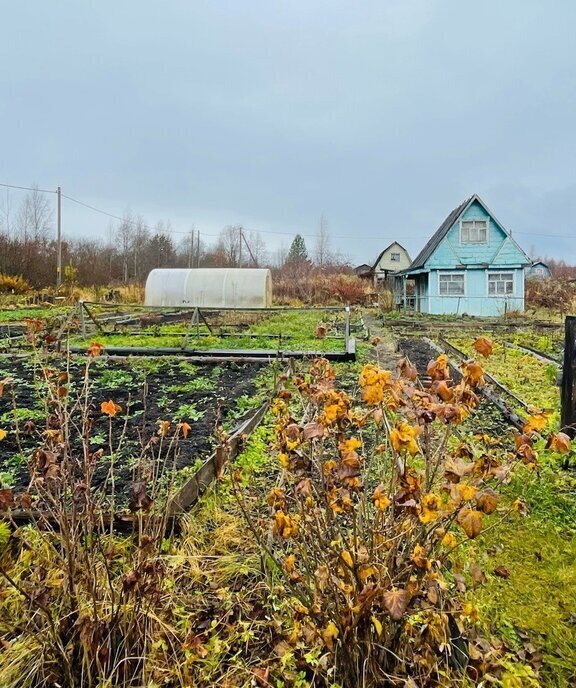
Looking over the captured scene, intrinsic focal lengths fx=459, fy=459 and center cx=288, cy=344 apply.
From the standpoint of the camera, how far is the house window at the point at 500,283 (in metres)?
21.5

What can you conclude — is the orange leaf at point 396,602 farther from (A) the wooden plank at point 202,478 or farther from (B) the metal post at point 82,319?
(B) the metal post at point 82,319

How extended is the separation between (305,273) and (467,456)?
114 ft

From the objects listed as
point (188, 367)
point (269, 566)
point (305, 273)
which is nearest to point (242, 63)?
point (188, 367)

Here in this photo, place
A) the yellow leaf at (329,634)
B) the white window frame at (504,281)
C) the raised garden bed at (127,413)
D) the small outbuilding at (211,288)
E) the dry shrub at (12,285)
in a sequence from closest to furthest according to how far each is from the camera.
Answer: the yellow leaf at (329,634) → the raised garden bed at (127,413) → the small outbuilding at (211,288) → the white window frame at (504,281) → the dry shrub at (12,285)

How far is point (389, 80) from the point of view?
1238cm

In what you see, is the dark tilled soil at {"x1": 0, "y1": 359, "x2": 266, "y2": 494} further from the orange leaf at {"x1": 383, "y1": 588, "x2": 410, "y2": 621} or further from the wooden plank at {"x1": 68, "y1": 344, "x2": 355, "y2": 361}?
the orange leaf at {"x1": 383, "y1": 588, "x2": 410, "y2": 621}

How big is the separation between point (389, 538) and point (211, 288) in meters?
18.9

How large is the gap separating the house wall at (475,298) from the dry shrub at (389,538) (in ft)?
70.1

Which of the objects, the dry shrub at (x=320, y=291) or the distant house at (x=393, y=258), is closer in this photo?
the dry shrub at (x=320, y=291)

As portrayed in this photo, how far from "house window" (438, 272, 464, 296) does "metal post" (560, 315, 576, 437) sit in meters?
19.9

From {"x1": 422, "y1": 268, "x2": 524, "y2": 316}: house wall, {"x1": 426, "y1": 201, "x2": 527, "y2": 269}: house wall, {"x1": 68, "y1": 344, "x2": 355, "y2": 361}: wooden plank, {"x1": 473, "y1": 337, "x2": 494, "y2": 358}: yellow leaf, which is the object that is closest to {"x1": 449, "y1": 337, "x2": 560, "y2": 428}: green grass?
{"x1": 68, "y1": 344, "x2": 355, "y2": 361}: wooden plank

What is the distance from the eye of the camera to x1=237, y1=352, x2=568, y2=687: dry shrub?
4.07 ft

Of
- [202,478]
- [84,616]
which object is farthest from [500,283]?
[84,616]

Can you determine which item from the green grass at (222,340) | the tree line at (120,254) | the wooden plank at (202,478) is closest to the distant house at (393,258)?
the tree line at (120,254)
